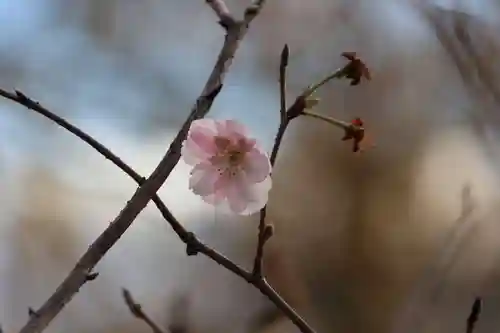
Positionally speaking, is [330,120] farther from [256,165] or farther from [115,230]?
[115,230]

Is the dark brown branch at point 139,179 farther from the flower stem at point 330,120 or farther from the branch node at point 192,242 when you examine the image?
the flower stem at point 330,120

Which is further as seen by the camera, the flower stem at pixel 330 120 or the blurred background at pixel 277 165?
the blurred background at pixel 277 165

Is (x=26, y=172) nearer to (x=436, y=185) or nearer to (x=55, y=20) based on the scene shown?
(x=55, y=20)

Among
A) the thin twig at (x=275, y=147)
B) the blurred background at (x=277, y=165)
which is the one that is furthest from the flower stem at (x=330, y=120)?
the blurred background at (x=277, y=165)

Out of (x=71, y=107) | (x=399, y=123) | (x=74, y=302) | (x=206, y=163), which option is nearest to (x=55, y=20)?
(x=71, y=107)

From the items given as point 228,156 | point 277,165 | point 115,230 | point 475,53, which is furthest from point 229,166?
point 475,53

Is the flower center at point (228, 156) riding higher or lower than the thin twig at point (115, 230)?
higher

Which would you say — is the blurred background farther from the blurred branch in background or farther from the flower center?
the flower center

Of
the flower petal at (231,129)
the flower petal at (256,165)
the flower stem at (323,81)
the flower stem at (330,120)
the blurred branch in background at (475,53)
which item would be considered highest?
the blurred branch in background at (475,53)
